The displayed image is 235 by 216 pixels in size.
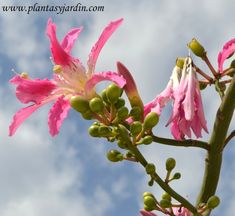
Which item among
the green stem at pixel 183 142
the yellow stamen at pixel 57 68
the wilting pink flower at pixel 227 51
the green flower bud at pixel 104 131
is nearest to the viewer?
the green flower bud at pixel 104 131

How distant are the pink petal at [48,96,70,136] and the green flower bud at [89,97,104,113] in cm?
23

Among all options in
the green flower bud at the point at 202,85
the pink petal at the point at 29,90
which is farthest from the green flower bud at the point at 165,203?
the pink petal at the point at 29,90

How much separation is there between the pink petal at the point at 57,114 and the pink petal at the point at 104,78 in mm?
132

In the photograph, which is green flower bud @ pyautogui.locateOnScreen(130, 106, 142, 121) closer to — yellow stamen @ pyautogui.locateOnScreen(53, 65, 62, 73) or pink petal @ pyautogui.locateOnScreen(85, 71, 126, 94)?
pink petal @ pyautogui.locateOnScreen(85, 71, 126, 94)

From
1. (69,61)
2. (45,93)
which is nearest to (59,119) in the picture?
(45,93)

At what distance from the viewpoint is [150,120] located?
191 centimetres

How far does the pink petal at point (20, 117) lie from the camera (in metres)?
2.03

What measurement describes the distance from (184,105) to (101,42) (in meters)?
0.40

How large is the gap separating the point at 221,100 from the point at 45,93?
2.19 ft

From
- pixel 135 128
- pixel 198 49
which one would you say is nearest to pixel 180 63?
pixel 198 49

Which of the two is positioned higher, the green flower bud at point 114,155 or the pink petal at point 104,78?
the pink petal at point 104,78

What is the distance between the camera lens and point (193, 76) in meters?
2.13

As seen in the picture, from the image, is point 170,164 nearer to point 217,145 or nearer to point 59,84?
point 217,145

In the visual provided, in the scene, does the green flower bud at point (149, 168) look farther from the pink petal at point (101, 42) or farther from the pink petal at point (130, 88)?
the pink petal at point (101, 42)
